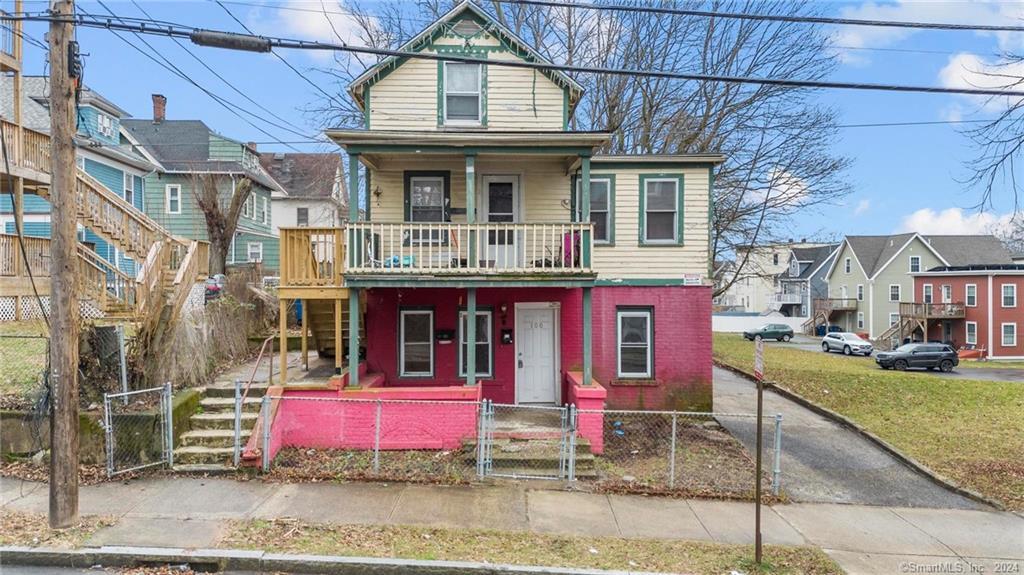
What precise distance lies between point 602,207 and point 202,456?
9.13 m

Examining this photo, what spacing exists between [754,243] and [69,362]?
70.7 ft

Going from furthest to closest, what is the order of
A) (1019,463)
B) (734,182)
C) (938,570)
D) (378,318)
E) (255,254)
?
(255,254) < (734,182) < (378,318) < (1019,463) < (938,570)

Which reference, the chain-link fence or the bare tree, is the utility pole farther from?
the bare tree

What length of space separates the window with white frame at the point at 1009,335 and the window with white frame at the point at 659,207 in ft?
132

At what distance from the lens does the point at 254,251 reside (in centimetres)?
3170

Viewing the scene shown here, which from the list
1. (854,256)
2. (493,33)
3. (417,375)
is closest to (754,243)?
(493,33)

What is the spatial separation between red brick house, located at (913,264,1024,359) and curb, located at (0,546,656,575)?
45.6 m

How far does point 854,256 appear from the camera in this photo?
50906 millimetres

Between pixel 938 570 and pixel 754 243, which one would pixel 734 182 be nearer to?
pixel 754 243

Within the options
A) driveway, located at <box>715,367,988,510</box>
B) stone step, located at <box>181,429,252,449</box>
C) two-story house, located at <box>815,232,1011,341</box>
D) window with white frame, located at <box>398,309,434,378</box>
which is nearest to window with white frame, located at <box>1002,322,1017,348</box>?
two-story house, located at <box>815,232,1011,341</box>

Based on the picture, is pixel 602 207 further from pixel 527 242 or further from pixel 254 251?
pixel 254 251

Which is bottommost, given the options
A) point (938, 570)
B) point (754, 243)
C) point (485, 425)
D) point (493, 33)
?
point (938, 570)

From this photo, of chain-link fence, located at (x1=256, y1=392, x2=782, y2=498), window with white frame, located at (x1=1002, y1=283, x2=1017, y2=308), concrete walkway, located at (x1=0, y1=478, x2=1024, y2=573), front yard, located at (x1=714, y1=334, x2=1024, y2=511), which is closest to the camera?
concrete walkway, located at (x1=0, y1=478, x2=1024, y2=573)

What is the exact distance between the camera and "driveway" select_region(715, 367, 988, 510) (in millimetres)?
8695
